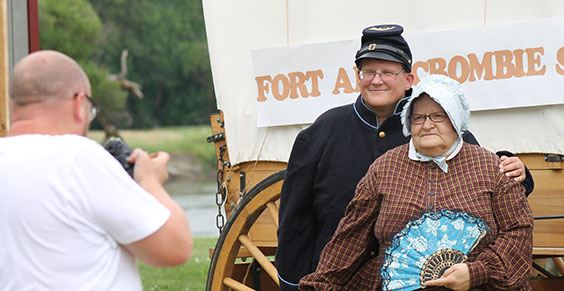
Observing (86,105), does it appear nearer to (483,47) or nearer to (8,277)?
(8,277)

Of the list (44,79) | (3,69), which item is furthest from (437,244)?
(3,69)

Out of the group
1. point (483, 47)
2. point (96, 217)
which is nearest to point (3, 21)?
point (483, 47)

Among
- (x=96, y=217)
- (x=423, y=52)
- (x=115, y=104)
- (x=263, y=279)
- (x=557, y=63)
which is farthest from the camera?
(x=115, y=104)

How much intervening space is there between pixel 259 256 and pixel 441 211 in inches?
75.9

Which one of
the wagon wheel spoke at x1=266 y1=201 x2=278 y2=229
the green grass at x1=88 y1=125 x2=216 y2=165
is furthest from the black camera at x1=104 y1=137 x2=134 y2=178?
the green grass at x1=88 y1=125 x2=216 y2=165

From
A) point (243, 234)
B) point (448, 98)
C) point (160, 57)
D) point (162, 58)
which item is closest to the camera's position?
point (448, 98)

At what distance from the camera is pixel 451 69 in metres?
3.83

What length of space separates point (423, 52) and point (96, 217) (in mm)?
2323

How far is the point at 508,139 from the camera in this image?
3.75m

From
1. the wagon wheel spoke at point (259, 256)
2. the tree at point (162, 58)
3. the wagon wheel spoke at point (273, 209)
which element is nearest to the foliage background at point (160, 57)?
the tree at point (162, 58)

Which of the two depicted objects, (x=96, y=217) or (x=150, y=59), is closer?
(x=96, y=217)

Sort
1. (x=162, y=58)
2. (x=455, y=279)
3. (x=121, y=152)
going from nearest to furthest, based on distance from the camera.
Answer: (x=121, y=152), (x=455, y=279), (x=162, y=58)

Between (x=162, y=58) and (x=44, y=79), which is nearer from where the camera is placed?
(x=44, y=79)

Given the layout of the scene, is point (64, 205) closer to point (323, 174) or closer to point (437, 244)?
point (437, 244)
